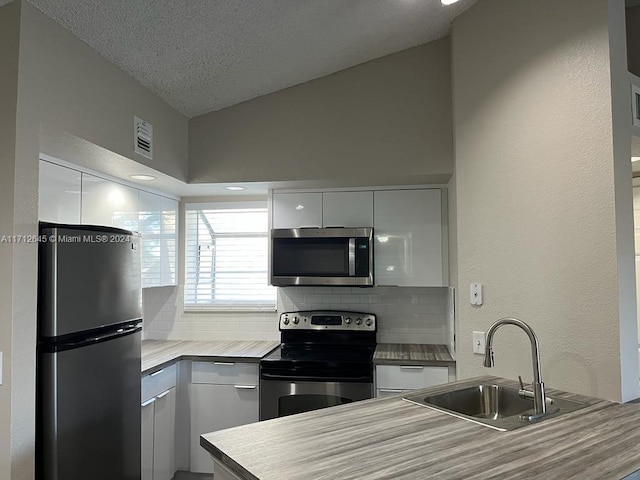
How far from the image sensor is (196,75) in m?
2.62

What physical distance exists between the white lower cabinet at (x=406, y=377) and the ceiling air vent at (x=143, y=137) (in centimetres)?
194

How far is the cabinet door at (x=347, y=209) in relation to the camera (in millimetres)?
3396

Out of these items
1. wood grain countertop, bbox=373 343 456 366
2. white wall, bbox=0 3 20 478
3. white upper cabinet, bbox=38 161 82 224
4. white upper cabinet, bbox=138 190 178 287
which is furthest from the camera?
white upper cabinet, bbox=138 190 178 287

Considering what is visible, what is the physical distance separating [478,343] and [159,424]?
2.00 metres

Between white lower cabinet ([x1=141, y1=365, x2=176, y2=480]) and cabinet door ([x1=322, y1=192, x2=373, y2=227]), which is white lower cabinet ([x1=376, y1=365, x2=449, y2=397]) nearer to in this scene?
cabinet door ([x1=322, y1=192, x2=373, y2=227])

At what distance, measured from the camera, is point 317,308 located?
3.69 meters

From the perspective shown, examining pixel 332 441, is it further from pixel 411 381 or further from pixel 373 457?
pixel 411 381

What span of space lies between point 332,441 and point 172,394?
2.04m

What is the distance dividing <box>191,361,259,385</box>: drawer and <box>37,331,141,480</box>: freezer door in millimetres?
746

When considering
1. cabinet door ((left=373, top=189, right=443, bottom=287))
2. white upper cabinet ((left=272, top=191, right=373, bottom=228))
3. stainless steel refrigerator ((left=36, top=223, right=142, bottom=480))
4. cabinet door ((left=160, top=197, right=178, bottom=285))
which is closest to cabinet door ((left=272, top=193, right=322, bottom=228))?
white upper cabinet ((left=272, top=191, right=373, bottom=228))

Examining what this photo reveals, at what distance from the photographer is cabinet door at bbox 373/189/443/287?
3.31 meters

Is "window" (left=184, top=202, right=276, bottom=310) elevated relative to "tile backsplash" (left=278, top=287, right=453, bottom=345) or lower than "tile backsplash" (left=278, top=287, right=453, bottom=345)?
elevated

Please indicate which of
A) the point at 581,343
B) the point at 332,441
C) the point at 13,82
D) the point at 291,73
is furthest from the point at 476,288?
the point at 13,82

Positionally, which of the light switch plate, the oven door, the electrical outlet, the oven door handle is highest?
the light switch plate
